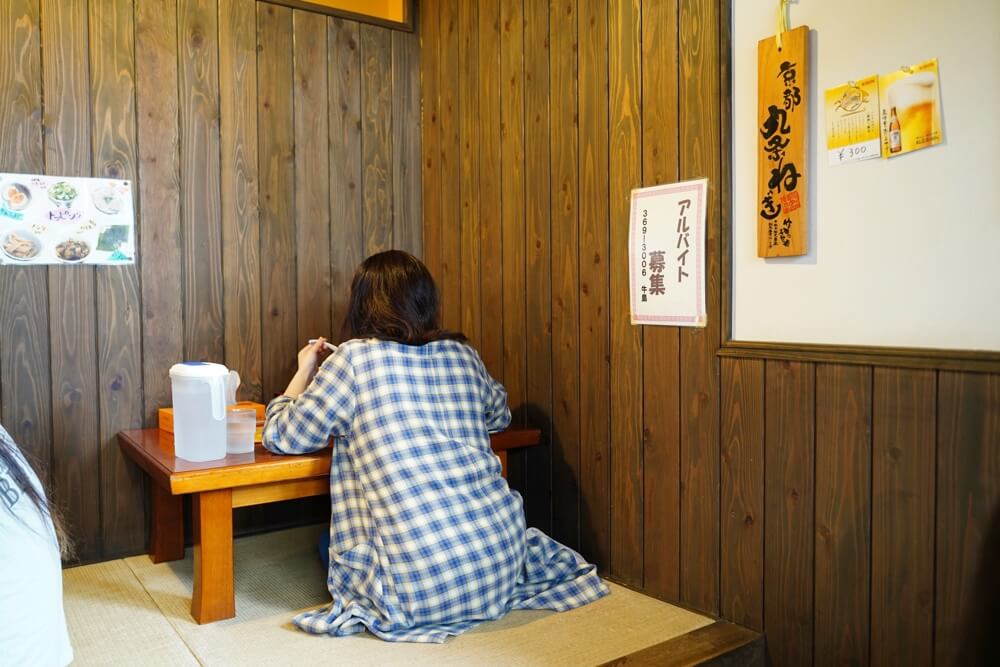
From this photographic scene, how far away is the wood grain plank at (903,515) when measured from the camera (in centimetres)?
157

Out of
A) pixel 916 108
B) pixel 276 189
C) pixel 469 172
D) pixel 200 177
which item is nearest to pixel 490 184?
pixel 469 172

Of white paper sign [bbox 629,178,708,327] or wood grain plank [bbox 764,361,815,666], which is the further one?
white paper sign [bbox 629,178,708,327]

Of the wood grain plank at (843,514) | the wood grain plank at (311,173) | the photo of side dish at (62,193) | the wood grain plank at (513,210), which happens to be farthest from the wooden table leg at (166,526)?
the wood grain plank at (843,514)

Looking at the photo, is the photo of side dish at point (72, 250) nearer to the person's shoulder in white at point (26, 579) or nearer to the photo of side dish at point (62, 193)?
the photo of side dish at point (62, 193)

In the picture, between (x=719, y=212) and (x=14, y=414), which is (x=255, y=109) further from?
(x=719, y=212)

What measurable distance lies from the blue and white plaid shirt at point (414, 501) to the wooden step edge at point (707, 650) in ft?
1.10

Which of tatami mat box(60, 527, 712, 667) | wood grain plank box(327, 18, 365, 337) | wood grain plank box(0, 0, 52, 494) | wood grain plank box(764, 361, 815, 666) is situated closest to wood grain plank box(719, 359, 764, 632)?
wood grain plank box(764, 361, 815, 666)

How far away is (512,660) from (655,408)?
0.79 metres

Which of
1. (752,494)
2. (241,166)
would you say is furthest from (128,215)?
(752,494)

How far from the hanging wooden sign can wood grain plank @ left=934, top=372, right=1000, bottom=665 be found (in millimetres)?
480

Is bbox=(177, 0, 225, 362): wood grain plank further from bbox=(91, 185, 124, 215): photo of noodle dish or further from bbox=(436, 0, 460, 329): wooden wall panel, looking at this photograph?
bbox=(436, 0, 460, 329): wooden wall panel

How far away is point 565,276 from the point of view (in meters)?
2.47

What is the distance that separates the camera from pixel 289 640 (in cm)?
192

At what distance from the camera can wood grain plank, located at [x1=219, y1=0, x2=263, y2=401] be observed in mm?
2758
